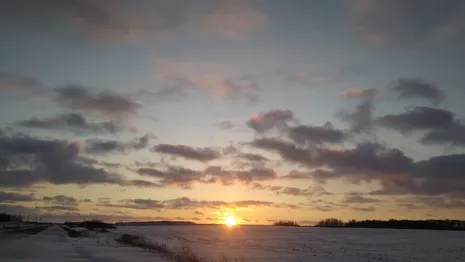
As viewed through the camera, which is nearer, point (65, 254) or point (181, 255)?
point (65, 254)

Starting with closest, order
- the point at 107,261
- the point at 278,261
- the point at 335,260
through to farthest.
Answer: the point at 107,261, the point at 278,261, the point at 335,260

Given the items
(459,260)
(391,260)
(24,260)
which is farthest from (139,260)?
(459,260)

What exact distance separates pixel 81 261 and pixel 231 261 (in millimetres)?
16957

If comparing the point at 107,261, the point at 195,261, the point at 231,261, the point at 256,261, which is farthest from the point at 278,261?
the point at 107,261

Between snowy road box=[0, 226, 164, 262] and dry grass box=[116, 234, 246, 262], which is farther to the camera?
dry grass box=[116, 234, 246, 262]

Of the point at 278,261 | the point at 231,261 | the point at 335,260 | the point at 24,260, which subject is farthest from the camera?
the point at 335,260

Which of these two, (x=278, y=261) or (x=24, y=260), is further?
(x=278, y=261)

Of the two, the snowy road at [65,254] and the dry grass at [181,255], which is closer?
the snowy road at [65,254]

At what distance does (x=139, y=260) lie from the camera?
4500cm

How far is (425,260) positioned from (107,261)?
1620 inches

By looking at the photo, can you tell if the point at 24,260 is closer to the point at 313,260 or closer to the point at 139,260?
the point at 139,260

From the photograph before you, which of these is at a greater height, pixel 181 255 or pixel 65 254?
pixel 181 255

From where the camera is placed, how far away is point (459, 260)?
6091 centimetres

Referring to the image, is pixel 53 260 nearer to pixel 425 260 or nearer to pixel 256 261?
pixel 256 261
